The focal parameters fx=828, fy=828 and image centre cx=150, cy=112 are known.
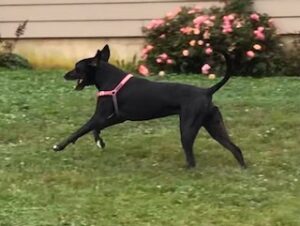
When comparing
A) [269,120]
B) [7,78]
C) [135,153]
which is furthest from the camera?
[7,78]

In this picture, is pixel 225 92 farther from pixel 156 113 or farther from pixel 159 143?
pixel 156 113

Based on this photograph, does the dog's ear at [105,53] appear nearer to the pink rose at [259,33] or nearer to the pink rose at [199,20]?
the pink rose at [199,20]

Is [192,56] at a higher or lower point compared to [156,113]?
lower

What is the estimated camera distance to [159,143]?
7473mm

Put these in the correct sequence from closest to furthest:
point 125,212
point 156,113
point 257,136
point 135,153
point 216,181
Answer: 1. point 125,212
2. point 216,181
3. point 156,113
4. point 135,153
5. point 257,136

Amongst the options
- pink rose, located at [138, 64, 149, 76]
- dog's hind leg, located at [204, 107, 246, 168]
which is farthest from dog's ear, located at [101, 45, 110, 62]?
pink rose, located at [138, 64, 149, 76]

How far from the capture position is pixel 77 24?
12.2 meters

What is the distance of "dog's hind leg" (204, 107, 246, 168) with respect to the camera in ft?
21.7

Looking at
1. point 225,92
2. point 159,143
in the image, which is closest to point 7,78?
point 225,92

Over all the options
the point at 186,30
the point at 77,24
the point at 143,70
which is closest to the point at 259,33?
the point at 186,30

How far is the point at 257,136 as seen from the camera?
7664mm

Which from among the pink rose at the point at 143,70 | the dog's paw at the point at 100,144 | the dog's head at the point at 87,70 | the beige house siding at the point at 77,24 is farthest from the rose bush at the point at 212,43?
the dog's head at the point at 87,70

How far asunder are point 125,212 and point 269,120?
3059 millimetres

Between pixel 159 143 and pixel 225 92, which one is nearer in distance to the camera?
pixel 159 143
